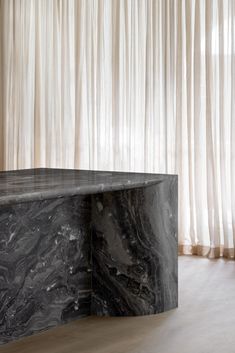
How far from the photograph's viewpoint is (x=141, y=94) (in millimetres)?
6086

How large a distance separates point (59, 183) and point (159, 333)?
2.92ft

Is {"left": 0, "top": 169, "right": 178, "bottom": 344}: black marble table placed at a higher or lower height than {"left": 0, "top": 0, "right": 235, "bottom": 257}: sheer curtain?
lower

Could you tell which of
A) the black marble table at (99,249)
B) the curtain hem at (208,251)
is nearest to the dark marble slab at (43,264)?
the black marble table at (99,249)

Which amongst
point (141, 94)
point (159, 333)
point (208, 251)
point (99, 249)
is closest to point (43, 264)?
point (99, 249)

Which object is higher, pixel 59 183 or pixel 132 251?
pixel 59 183

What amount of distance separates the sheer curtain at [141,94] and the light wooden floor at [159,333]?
1413mm

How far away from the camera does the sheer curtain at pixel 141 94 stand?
227 inches

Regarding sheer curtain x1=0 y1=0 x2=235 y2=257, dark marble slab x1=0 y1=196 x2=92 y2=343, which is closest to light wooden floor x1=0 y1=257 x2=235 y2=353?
dark marble slab x1=0 y1=196 x2=92 y2=343

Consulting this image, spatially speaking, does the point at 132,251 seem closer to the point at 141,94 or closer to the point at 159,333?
the point at 159,333

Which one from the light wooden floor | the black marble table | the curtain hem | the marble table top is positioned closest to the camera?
the marble table top

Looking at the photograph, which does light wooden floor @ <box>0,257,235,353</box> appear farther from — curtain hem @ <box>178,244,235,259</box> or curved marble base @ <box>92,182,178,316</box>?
curtain hem @ <box>178,244,235,259</box>

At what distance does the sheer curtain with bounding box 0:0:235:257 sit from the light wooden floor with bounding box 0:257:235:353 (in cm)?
141

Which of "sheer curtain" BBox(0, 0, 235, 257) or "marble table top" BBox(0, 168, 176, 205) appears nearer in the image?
"marble table top" BBox(0, 168, 176, 205)

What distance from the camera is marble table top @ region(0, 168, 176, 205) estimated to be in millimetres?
3338
